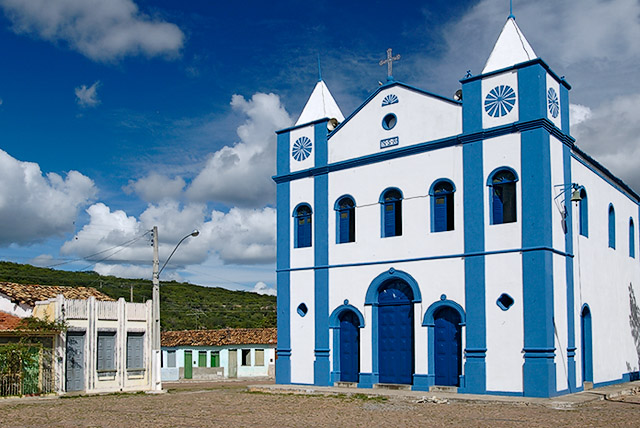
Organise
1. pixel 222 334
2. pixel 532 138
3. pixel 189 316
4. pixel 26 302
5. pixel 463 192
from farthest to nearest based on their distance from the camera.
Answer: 1. pixel 189 316
2. pixel 222 334
3. pixel 26 302
4. pixel 463 192
5. pixel 532 138

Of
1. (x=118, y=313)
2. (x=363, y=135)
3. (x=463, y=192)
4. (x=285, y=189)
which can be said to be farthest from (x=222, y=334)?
(x=463, y=192)

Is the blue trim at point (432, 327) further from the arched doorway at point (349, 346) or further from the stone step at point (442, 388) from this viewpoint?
the arched doorway at point (349, 346)

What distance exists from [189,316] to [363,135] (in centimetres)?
4655

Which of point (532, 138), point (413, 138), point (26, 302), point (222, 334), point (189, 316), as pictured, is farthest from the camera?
point (189, 316)

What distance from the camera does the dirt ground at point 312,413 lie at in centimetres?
1404

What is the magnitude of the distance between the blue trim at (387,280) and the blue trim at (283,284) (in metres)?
3.32

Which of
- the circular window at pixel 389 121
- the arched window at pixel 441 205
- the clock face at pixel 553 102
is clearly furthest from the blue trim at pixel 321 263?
the clock face at pixel 553 102

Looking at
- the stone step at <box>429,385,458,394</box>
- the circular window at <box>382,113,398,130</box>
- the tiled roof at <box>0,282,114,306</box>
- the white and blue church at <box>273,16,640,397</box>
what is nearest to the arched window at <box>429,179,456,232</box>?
the white and blue church at <box>273,16,640,397</box>

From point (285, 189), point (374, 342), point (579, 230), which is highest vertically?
point (285, 189)

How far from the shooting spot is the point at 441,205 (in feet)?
66.6

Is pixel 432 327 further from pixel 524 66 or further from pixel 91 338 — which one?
pixel 91 338

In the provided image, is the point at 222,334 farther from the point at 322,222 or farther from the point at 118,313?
the point at 322,222

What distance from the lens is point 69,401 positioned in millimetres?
21297

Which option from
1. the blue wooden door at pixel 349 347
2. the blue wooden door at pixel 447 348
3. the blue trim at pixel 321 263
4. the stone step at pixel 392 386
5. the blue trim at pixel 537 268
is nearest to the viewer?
the blue trim at pixel 537 268
